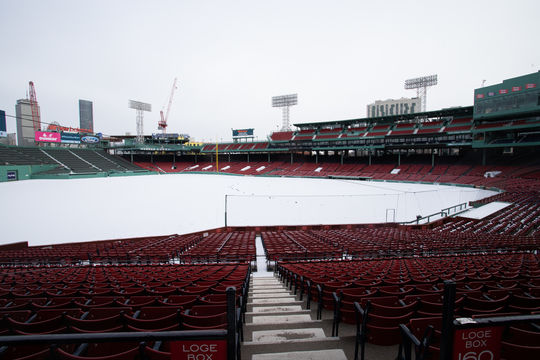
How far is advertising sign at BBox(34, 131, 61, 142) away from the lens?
6212 centimetres

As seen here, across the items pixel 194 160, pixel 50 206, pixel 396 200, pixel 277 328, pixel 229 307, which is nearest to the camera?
pixel 229 307

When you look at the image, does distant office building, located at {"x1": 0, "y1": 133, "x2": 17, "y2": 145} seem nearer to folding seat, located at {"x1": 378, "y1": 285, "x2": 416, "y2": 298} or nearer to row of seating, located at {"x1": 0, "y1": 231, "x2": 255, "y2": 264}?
row of seating, located at {"x1": 0, "y1": 231, "x2": 255, "y2": 264}

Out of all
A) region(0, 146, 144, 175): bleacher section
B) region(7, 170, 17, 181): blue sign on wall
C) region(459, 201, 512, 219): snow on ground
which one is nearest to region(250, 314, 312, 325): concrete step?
region(459, 201, 512, 219): snow on ground

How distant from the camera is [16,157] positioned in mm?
52000

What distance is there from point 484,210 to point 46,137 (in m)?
84.4

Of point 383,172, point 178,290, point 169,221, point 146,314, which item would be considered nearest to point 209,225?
point 169,221

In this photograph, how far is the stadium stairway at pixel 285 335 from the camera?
3.10 meters

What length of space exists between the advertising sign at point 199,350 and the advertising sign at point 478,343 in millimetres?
1533

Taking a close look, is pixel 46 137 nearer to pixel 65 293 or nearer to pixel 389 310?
pixel 65 293

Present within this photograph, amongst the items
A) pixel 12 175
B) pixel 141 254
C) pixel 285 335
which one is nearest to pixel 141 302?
pixel 285 335

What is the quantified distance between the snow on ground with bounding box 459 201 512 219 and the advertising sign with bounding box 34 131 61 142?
8242 cm

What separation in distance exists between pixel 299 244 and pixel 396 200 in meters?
19.6

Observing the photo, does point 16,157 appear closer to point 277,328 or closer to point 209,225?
point 209,225

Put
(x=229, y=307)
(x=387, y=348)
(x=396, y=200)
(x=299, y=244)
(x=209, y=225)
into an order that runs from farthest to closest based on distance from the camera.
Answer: (x=396, y=200) → (x=209, y=225) → (x=299, y=244) → (x=387, y=348) → (x=229, y=307)
